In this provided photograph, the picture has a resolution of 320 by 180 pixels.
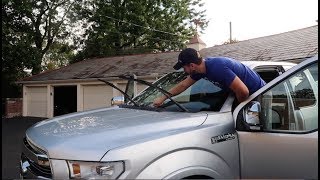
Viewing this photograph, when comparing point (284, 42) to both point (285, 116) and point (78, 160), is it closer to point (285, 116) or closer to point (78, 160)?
point (285, 116)

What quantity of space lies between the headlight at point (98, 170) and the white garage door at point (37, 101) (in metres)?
25.0

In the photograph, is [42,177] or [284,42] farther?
[284,42]

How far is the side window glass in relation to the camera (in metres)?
3.04

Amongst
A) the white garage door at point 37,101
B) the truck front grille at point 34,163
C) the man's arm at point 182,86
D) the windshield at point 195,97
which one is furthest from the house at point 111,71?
the truck front grille at point 34,163

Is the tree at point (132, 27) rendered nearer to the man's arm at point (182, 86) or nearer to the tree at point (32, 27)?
the tree at point (32, 27)

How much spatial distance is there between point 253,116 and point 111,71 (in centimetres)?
2039

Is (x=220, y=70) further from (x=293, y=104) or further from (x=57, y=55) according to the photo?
(x=57, y=55)

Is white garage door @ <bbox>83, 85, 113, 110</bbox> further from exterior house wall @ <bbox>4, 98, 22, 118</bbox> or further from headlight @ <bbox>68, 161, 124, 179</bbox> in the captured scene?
headlight @ <bbox>68, 161, 124, 179</bbox>

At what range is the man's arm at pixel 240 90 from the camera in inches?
125

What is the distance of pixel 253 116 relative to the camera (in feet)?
9.86

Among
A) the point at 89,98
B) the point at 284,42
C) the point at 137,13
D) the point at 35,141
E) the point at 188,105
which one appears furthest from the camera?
the point at 137,13

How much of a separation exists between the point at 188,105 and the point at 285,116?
0.87 metres

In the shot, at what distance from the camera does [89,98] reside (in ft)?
76.9

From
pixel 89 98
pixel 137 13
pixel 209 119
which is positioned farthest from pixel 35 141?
pixel 137 13
